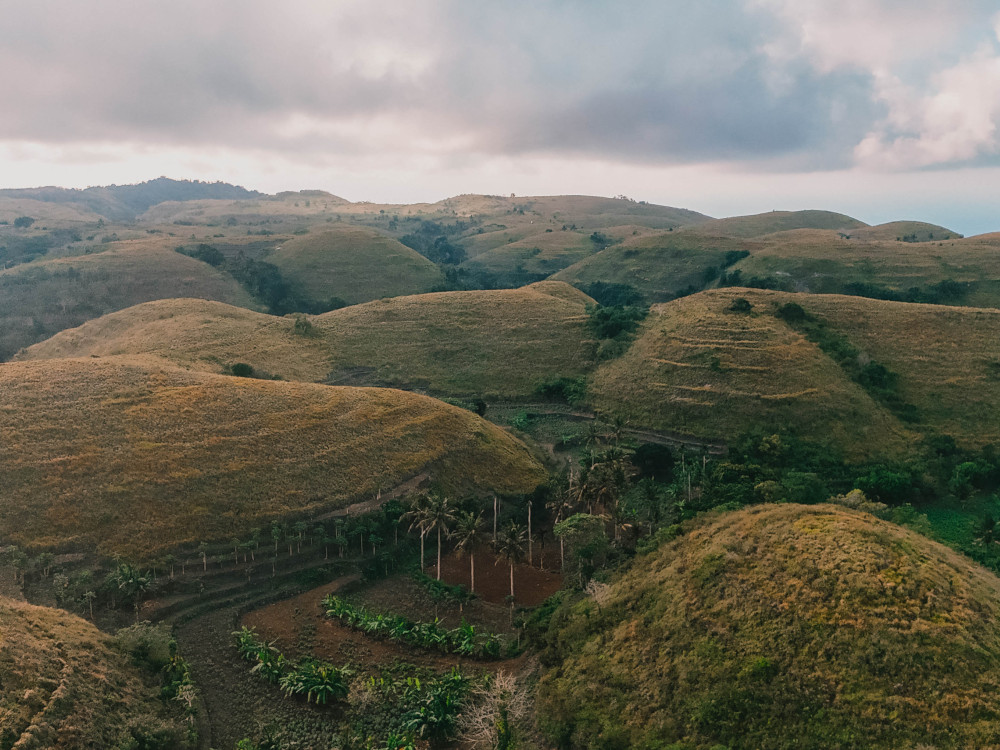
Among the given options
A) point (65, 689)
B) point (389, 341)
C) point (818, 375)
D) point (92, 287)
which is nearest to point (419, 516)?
point (65, 689)

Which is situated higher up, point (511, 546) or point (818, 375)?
point (818, 375)

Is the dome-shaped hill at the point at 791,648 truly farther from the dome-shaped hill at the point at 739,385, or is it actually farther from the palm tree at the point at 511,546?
the dome-shaped hill at the point at 739,385

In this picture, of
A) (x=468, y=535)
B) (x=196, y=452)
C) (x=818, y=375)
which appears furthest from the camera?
(x=818, y=375)

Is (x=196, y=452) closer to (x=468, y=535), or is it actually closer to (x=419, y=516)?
(x=419, y=516)

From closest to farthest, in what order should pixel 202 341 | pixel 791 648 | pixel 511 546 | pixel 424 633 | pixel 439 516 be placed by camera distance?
pixel 791 648, pixel 424 633, pixel 511 546, pixel 439 516, pixel 202 341

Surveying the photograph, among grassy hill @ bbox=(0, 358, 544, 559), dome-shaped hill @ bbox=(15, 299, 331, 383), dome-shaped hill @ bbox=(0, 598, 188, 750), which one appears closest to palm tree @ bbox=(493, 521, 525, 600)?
grassy hill @ bbox=(0, 358, 544, 559)

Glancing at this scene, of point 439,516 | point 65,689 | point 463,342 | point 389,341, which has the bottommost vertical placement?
point 65,689
